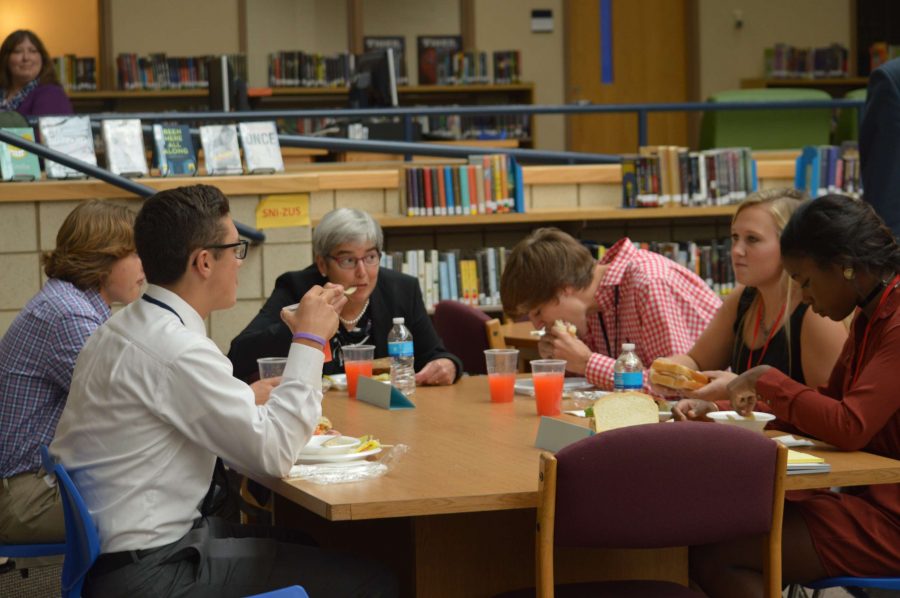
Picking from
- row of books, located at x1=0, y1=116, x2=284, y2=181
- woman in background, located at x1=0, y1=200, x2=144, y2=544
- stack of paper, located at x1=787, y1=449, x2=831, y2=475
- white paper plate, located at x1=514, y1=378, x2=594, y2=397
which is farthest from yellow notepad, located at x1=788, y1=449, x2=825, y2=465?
row of books, located at x1=0, y1=116, x2=284, y2=181

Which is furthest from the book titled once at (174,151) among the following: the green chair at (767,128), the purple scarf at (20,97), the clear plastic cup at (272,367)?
the green chair at (767,128)

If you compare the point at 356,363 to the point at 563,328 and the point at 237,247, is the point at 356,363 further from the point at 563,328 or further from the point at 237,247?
the point at 237,247

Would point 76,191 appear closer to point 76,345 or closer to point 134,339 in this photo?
point 76,345

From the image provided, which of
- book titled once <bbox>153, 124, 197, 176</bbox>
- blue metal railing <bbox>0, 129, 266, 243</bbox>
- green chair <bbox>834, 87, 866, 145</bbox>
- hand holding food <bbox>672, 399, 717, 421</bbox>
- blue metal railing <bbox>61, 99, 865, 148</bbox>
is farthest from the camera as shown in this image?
green chair <bbox>834, 87, 866, 145</bbox>

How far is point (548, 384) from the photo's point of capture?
3.06 m

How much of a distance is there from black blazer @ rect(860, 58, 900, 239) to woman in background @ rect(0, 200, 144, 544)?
6.31 ft

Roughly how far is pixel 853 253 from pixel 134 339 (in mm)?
1463

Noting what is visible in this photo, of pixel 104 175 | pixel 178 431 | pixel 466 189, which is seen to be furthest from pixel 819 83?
pixel 178 431

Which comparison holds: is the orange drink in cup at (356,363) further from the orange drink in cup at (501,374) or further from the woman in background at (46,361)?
the woman in background at (46,361)

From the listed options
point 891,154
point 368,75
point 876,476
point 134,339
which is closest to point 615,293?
point 891,154

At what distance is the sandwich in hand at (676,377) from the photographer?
314cm

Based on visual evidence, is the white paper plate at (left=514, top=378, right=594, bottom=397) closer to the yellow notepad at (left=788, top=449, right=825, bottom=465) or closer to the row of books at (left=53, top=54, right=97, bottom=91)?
the yellow notepad at (left=788, top=449, right=825, bottom=465)

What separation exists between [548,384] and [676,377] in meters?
0.35

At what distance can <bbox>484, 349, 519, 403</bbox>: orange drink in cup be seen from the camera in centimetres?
329
